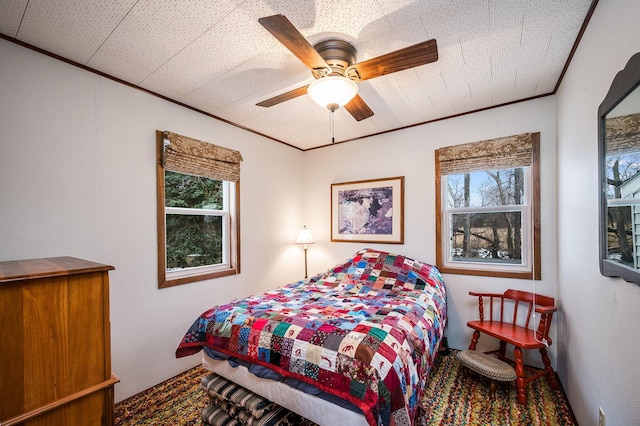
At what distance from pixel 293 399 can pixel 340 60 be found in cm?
202

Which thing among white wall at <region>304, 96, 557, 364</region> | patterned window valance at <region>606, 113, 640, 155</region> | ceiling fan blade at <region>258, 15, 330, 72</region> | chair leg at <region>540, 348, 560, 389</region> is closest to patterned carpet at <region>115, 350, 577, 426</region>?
chair leg at <region>540, 348, 560, 389</region>

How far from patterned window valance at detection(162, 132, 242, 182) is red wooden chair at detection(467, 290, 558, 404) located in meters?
2.74

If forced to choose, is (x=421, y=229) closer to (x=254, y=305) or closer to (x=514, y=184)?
(x=514, y=184)

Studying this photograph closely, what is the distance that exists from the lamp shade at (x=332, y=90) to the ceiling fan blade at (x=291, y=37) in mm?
111

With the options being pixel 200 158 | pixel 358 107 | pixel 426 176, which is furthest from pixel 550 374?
pixel 200 158

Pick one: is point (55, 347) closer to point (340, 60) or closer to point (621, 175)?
point (340, 60)

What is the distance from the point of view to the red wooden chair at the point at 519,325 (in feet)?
6.76

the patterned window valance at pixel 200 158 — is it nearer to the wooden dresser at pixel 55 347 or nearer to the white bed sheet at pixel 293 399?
the wooden dresser at pixel 55 347

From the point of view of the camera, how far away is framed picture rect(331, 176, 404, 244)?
3.27 meters

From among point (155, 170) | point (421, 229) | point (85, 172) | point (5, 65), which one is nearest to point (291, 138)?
point (155, 170)

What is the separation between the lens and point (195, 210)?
9.13 feet

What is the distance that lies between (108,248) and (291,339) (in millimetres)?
1587

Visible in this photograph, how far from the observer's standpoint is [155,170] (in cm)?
240

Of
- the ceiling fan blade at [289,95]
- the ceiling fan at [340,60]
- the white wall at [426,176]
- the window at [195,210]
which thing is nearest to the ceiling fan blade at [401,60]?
the ceiling fan at [340,60]
